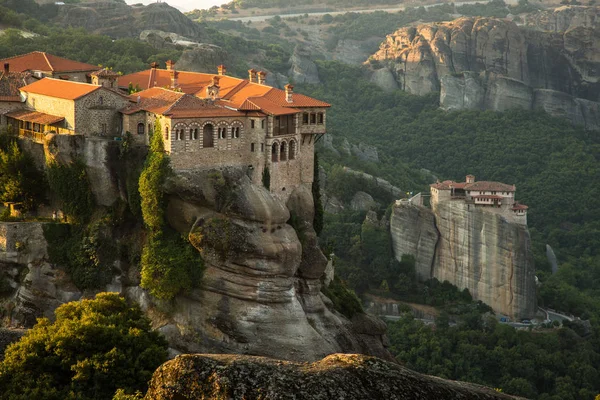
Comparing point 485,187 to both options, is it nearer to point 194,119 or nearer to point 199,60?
point 199,60

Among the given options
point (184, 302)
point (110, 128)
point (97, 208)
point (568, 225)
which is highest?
point (110, 128)

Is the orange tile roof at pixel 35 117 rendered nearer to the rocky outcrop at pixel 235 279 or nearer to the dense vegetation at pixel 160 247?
the dense vegetation at pixel 160 247

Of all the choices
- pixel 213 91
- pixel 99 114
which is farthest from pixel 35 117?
pixel 213 91

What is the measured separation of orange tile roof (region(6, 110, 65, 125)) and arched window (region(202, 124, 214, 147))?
6.50m

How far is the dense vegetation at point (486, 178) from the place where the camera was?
253 feet

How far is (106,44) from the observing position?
9925 cm

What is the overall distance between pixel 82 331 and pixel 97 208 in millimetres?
14052

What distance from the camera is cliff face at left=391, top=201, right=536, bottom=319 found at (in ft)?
293

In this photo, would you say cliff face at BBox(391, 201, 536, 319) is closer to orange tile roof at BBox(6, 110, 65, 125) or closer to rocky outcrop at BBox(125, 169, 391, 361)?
rocky outcrop at BBox(125, 169, 391, 361)

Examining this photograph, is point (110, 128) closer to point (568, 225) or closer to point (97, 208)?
point (97, 208)

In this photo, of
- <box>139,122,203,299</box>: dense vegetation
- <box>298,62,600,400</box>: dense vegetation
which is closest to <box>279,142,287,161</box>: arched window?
<box>139,122,203,299</box>: dense vegetation

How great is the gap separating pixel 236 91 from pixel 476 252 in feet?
137

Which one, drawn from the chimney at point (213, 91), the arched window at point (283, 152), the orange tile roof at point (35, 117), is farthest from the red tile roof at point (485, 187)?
the orange tile roof at point (35, 117)

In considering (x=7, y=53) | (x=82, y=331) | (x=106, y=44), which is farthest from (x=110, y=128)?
→ (x=106, y=44)
